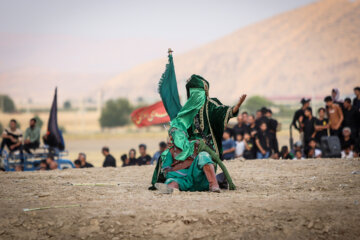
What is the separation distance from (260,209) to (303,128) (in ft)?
27.4

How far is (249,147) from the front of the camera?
15438mm

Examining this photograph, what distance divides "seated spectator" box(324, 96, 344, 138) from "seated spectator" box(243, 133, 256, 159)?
2012 millimetres

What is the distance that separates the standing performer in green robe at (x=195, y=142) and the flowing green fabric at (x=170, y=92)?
0.53m

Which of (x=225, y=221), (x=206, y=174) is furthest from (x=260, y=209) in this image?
(x=206, y=174)

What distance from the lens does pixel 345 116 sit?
14.7 metres

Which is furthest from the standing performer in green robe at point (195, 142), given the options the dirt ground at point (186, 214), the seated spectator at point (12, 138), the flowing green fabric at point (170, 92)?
the seated spectator at point (12, 138)

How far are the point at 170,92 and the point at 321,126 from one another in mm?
6212

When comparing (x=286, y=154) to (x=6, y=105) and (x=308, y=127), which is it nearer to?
(x=308, y=127)

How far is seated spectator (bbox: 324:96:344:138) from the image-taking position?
48.0 ft

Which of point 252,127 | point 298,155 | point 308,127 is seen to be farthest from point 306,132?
point 252,127

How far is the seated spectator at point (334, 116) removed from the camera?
1463 cm

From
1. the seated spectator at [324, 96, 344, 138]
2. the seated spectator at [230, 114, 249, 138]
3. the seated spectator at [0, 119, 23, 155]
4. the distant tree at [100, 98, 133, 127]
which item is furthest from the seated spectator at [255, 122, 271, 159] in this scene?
the distant tree at [100, 98, 133, 127]

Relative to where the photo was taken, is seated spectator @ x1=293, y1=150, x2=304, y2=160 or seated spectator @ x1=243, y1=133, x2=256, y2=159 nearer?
seated spectator @ x1=293, y1=150, x2=304, y2=160

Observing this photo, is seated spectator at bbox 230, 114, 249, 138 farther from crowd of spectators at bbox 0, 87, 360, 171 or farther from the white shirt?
the white shirt
